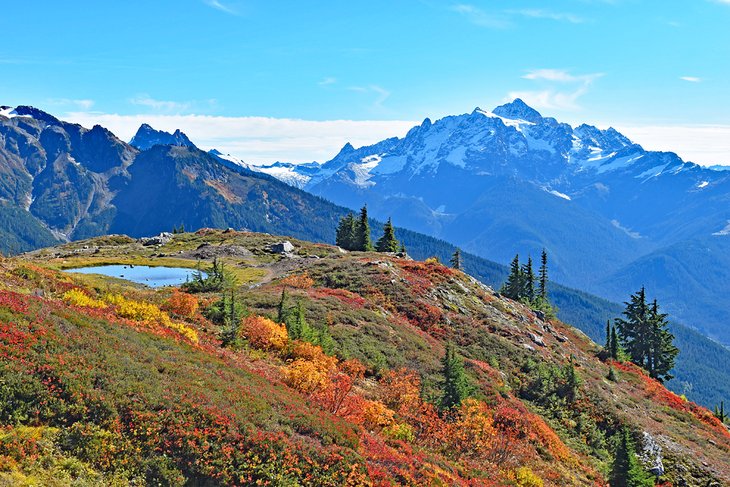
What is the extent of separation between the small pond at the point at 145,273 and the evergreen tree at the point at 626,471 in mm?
49022

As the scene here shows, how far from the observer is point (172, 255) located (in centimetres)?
9562

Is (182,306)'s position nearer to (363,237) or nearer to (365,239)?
(363,237)

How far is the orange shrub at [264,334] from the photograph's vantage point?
30922mm

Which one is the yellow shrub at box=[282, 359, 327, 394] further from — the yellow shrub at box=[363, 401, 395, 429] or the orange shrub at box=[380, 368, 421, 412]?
the orange shrub at box=[380, 368, 421, 412]

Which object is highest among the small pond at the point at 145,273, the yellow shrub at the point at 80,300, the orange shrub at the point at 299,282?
the orange shrub at the point at 299,282

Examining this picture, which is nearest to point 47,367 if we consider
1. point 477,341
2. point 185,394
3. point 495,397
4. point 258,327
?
point 185,394

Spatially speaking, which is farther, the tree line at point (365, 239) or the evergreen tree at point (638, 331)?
the tree line at point (365, 239)

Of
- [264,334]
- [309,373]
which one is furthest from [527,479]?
[264,334]

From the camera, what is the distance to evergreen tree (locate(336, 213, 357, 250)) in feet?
390

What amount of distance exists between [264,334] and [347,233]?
93755mm

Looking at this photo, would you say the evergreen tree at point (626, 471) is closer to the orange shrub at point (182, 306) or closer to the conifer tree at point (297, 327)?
the conifer tree at point (297, 327)

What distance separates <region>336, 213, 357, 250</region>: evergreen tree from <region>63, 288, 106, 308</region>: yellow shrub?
294ft

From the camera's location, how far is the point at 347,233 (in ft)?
409

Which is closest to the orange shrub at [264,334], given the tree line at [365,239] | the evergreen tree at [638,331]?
the evergreen tree at [638,331]
